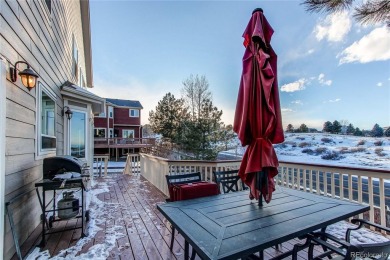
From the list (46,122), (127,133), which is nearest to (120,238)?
(46,122)

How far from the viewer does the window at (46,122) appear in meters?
3.32

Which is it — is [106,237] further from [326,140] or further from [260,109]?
[326,140]

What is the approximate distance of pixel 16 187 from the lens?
246 centimetres

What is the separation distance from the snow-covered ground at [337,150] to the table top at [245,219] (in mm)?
2234

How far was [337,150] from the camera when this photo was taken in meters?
5.13

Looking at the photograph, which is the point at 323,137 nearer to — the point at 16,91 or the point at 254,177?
the point at 254,177

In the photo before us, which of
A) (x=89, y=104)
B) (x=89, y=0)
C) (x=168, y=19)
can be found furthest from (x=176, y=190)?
(x=89, y=0)

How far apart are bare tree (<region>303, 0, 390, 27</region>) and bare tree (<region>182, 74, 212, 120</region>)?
12011 millimetres

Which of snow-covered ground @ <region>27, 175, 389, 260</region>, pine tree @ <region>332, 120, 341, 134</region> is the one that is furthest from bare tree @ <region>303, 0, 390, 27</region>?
pine tree @ <region>332, 120, 341, 134</region>

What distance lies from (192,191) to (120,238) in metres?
1.43

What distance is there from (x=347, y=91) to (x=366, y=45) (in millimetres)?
2015

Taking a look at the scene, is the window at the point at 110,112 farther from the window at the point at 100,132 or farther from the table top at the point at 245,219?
the table top at the point at 245,219

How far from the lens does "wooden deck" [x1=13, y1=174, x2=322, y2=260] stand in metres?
2.40

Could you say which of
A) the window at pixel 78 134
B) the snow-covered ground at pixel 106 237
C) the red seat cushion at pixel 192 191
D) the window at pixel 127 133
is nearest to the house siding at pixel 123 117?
the window at pixel 127 133
